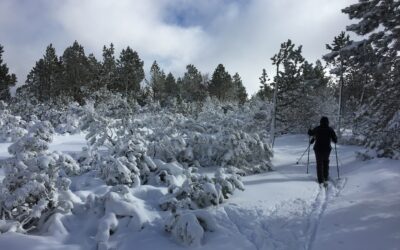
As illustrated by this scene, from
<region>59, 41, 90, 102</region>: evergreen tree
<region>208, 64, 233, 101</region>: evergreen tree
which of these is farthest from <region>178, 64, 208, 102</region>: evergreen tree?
<region>59, 41, 90, 102</region>: evergreen tree

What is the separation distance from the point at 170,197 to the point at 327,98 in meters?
31.5

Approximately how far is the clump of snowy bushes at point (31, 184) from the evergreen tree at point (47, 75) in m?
43.0

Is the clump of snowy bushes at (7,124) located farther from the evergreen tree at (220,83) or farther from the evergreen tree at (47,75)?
the evergreen tree at (220,83)

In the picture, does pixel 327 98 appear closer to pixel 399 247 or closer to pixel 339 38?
pixel 339 38

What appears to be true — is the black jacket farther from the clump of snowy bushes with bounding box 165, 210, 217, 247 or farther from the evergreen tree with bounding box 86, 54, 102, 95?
the evergreen tree with bounding box 86, 54, 102, 95

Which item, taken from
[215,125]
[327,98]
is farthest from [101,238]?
[327,98]

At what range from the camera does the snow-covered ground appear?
19.5 feet

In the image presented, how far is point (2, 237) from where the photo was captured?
18.9ft

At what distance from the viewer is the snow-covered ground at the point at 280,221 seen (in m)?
5.93

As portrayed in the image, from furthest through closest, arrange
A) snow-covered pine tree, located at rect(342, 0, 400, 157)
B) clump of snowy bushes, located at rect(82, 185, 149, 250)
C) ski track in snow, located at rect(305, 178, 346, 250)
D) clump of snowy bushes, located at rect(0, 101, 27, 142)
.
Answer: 1. clump of snowy bushes, located at rect(0, 101, 27, 142)
2. snow-covered pine tree, located at rect(342, 0, 400, 157)
3. ski track in snow, located at rect(305, 178, 346, 250)
4. clump of snowy bushes, located at rect(82, 185, 149, 250)

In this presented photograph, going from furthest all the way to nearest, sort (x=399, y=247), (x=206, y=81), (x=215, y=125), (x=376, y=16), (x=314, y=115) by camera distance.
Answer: (x=206, y=81) → (x=314, y=115) → (x=215, y=125) → (x=376, y=16) → (x=399, y=247)

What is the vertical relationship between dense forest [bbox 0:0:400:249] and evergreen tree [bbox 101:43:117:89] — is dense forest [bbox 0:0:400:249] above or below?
below

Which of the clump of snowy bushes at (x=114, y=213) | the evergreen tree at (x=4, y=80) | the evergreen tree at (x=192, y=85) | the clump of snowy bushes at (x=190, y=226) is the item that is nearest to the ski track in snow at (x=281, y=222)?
the clump of snowy bushes at (x=190, y=226)

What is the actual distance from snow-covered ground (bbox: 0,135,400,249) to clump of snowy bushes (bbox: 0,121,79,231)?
15.4 inches
